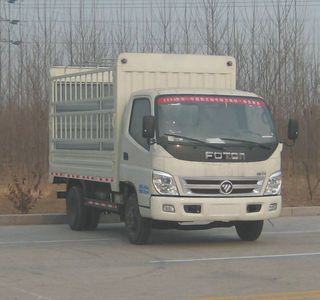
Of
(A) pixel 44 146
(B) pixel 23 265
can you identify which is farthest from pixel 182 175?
(A) pixel 44 146

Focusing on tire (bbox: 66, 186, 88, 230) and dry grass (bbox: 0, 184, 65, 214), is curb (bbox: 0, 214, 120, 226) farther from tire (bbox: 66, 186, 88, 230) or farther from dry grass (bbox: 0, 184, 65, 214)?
dry grass (bbox: 0, 184, 65, 214)

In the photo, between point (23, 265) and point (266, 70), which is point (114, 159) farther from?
point (266, 70)

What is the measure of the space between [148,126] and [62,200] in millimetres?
7111

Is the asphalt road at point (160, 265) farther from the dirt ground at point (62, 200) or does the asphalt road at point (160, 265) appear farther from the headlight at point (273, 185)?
the dirt ground at point (62, 200)

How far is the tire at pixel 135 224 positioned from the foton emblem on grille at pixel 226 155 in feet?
4.70

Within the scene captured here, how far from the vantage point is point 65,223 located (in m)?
14.4

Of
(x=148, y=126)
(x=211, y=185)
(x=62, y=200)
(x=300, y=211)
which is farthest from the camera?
(x=62, y=200)

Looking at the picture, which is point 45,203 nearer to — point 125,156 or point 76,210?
point 76,210

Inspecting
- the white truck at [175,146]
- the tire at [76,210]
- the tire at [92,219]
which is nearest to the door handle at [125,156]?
the white truck at [175,146]

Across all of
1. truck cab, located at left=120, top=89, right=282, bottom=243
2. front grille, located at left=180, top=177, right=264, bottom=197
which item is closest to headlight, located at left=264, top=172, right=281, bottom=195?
truck cab, located at left=120, top=89, right=282, bottom=243

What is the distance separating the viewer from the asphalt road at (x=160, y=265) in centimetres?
743

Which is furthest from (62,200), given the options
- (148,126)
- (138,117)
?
(148,126)

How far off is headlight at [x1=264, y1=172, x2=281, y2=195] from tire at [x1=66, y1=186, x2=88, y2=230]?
3749mm

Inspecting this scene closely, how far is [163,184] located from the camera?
1036 centimetres
